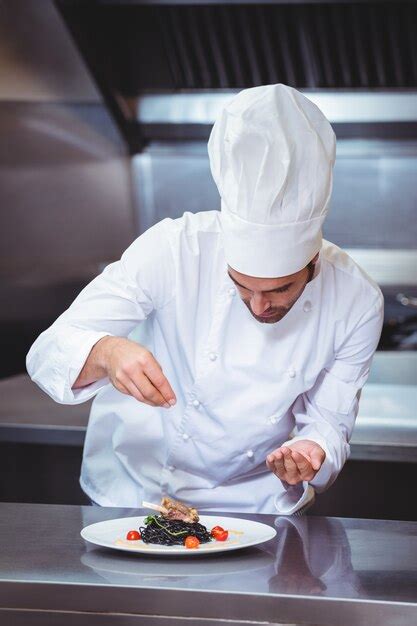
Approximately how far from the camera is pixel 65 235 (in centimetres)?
381

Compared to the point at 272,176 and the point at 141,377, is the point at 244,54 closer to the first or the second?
the point at 272,176

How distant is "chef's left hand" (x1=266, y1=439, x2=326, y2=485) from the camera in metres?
1.61

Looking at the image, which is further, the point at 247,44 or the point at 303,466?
the point at 247,44

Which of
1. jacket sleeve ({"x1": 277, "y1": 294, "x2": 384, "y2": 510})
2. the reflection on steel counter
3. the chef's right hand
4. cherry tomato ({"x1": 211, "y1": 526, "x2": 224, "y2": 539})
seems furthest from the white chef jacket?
the reflection on steel counter

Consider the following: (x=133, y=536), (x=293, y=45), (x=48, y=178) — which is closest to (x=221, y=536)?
(x=133, y=536)

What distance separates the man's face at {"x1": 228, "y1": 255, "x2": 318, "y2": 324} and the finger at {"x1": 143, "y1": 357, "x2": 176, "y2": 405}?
0.76 ft

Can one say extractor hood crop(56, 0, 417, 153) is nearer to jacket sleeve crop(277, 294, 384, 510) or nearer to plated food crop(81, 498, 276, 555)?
jacket sleeve crop(277, 294, 384, 510)

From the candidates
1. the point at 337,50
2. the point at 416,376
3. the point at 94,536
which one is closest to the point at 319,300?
Answer: the point at 94,536

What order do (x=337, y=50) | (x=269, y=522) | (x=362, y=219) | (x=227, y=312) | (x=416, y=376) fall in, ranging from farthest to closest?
(x=362, y=219), (x=337, y=50), (x=416, y=376), (x=227, y=312), (x=269, y=522)

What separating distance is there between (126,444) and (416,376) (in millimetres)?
1421

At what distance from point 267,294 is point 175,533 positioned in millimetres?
470

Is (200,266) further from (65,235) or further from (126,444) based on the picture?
(65,235)

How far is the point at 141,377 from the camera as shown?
1.51m

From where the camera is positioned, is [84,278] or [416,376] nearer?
[416,376]
